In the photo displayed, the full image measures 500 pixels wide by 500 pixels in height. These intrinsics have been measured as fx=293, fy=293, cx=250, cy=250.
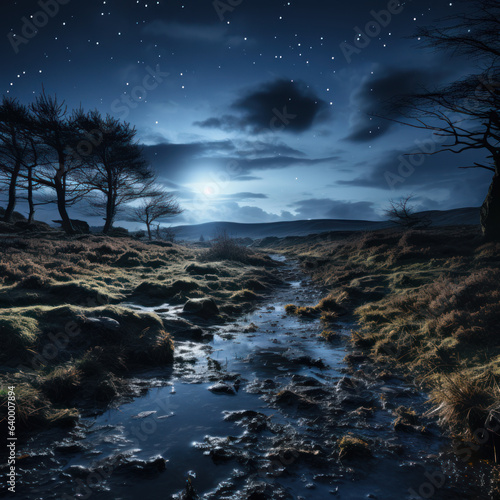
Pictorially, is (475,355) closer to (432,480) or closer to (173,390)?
(432,480)

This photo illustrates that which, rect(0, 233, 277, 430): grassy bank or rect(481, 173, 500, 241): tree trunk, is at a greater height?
rect(481, 173, 500, 241): tree trunk

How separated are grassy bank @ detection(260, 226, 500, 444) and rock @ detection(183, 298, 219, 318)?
3.11m

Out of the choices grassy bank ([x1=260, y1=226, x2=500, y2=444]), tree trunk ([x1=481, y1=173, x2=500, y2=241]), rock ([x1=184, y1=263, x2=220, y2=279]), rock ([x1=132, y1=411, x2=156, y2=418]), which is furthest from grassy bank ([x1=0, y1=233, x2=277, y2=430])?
tree trunk ([x1=481, y1=173, x2=500, y2=241])

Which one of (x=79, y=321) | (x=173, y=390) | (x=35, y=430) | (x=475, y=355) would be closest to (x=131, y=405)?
(x=173, y=390)

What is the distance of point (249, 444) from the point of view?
364 cm

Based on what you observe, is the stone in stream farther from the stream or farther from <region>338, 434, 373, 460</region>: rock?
<region>338, 434, 373, 460</region>: rock

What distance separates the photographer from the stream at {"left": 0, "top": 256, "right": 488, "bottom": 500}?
116 inches

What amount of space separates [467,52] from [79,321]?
13189 mm

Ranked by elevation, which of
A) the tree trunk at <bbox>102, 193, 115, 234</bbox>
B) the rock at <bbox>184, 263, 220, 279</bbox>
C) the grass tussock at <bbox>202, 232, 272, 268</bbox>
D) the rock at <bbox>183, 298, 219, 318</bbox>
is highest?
the tree trunk at <bbox>102, 193, 115, 234</bbox>

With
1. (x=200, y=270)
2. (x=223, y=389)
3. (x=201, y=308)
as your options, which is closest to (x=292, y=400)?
(x=223, y=389)

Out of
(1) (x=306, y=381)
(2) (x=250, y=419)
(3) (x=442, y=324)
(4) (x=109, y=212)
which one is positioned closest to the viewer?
(2) (x=250, y=419)

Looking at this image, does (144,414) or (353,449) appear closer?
(353,449)

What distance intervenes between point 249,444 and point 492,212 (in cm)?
1426

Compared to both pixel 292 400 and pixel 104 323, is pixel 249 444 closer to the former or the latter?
pixel 292 400
